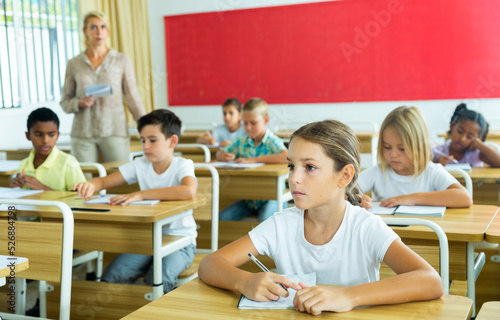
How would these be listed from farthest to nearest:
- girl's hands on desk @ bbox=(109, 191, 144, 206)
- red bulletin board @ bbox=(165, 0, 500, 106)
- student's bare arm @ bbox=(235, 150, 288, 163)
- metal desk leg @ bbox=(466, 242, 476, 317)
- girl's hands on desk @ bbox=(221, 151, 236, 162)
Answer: red bulletin board @ bbox=(165, 0, 500, 106) < girl's hands on desk @ bbox=(221, 151, 236, 162) < student's bare arm @ bbox=(235, 150, 288, 163) < girl's hands on desk @ bbox=(109, 191, 144, 206) < metal desk leg @ bbox=(466, 242, 476, 317)

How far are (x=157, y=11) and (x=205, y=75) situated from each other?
108cm

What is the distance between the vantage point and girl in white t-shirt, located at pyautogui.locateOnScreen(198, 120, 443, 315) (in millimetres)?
1396

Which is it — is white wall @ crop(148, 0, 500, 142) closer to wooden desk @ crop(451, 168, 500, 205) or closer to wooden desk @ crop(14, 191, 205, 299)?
wooden desk @ crop(451, 168, 500, 205)

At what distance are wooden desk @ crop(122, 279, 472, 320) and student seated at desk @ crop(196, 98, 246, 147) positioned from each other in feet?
12.8

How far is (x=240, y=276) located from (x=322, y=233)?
0.96ft

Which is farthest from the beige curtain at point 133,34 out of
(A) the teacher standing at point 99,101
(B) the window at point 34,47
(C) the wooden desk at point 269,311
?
(C) the wooden desk at point 269,311

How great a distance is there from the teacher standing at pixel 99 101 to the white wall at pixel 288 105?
2342mm

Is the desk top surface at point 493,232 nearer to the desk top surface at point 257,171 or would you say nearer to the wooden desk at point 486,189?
the wooden desk at point 486,189

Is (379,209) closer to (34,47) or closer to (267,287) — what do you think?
(267,287)

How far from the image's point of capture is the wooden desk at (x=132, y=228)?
7.27 ft

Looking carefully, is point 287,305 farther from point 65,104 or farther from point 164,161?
point 65,104

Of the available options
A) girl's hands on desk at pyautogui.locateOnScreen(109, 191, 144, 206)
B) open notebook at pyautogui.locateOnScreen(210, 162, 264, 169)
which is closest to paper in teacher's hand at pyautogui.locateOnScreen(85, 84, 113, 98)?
open notebook at pyautogui.locateOnScreen(210, 162, 264, 169)

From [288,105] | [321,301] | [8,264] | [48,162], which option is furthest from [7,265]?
[288,105]

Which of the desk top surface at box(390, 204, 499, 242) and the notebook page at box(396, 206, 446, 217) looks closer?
the desk top surface at box(390, 204, 499, 242)
